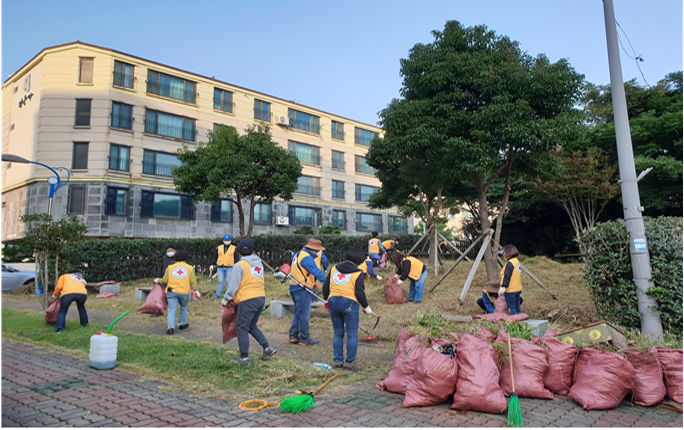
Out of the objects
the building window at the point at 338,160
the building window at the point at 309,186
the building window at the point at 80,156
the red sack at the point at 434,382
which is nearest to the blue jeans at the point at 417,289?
the red sack at the point at 434,382

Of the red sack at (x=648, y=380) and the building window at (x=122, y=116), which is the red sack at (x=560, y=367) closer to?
the red sack at (x=648, y=380)

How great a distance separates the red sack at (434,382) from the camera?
4.34 m

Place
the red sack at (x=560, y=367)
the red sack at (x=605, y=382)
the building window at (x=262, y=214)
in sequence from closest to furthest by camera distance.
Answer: the red sack at (x=605, y=382) → the red sack at (x=560, y=367) → the building window at (x=262, y=214)

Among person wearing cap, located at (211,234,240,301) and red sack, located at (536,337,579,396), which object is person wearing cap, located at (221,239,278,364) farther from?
person wearing cap, located at (211,234,240,301)

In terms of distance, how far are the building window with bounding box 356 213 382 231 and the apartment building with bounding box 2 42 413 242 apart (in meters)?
8.20

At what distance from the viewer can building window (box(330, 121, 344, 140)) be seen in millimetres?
38125

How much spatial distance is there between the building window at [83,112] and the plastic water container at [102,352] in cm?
2440

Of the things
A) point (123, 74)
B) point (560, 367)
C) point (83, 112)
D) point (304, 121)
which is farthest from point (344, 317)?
point (304, 121)

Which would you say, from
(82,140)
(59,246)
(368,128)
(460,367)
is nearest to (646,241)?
(460,367)

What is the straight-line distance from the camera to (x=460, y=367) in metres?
4.40

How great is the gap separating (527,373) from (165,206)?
26.8m

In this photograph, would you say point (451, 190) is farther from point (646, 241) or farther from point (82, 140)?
point (82, 140)

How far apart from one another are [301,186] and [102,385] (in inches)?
1209

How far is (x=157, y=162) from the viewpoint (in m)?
28.0
